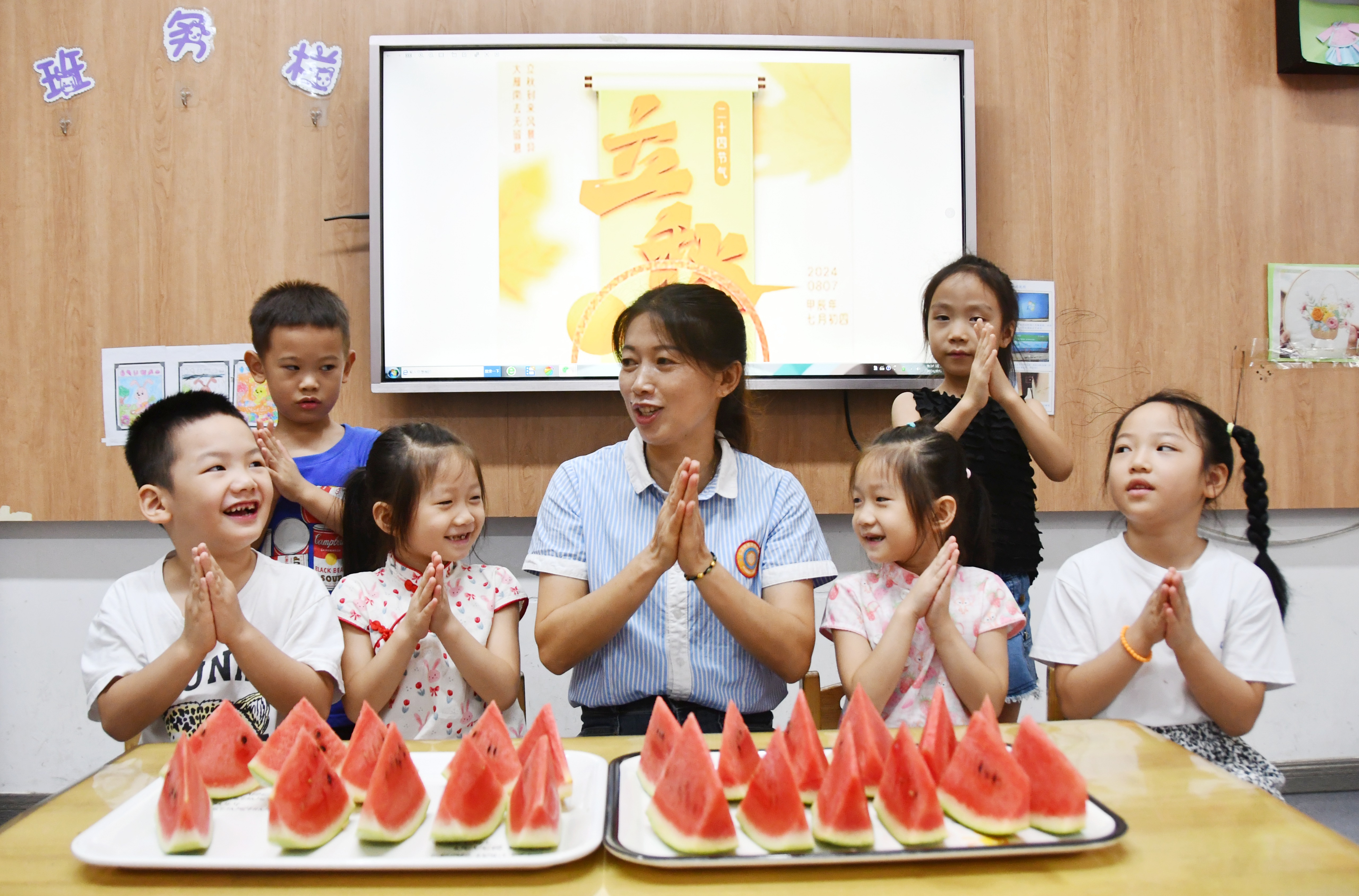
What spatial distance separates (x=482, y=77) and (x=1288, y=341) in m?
2.97

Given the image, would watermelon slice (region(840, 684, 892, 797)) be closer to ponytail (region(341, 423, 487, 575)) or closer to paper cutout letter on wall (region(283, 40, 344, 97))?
ponytail (region(341, 423, 487, 575))

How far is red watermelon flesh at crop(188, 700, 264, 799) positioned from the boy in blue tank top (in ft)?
2.75

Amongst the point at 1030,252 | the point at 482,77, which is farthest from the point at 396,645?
the point at 1030,252

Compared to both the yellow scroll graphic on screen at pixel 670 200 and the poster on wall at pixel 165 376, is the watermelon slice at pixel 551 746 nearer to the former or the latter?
the yellow scroll graphic on screen at pixel 670 200

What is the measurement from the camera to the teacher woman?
150cm

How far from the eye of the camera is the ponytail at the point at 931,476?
5.31 ft

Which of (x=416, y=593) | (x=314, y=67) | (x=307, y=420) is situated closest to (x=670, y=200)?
(x=314, y=67)

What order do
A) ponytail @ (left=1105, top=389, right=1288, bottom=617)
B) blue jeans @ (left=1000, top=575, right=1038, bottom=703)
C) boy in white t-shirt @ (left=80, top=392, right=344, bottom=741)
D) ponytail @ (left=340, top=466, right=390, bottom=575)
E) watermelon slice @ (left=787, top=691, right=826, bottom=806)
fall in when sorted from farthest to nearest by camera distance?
blue jeans @ (left=1000, top=575, right=1038, bottom=703)
ponytail @ (left=340, top=466, right=390, bottom=575)
ponytail @ (left=1105, top=389, right=1288, bottom=617)
boy in white t-shirt @ (left=80, top=392, right=344, bottom=741)
watermelon slice @ (left=787, top=691, right=826, bottom=806)

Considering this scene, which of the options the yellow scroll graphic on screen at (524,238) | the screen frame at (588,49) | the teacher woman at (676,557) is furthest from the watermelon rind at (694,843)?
the yellow scroll graphic on screen at (524,238)

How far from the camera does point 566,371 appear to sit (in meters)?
2.78

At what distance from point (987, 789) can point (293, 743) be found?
813 millimetres

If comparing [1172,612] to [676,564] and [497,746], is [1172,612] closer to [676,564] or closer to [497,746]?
[676,564]

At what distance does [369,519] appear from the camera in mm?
1762

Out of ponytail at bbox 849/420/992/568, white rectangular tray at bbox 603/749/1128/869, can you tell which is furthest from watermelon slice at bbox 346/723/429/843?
ponytail at bbox 849/420/992/568
